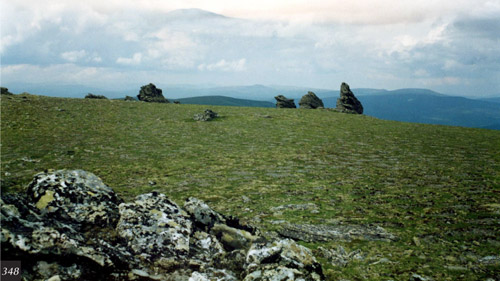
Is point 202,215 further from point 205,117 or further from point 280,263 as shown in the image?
point 205,117

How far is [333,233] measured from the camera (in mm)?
9016

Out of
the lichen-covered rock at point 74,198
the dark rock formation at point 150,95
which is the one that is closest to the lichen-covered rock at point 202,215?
the lichen-covered rock at point 74,198

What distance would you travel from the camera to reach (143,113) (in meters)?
42.2

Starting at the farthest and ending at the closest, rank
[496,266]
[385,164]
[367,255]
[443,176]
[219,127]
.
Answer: [219,127]
[385,164]
[443,176]
[367,255]
[496,266]

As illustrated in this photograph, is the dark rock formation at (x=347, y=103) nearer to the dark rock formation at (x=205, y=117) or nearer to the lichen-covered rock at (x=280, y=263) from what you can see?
the dark rock formation at (x=205, y=117)

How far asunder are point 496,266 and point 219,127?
28683 millimetres

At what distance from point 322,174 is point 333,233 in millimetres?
6955

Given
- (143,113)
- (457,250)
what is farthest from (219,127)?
(457,250)

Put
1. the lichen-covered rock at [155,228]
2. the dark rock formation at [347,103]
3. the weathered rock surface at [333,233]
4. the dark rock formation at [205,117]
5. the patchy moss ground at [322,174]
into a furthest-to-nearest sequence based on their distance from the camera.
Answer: the dark rock formation at [347,103], the dark rock formation at [205,117], the weathered rock surface at [333,233], the patchy moss ground at [322,174], the lichen-covered rock at [155,228]

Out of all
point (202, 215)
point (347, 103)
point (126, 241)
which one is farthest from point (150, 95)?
point (126, 241)

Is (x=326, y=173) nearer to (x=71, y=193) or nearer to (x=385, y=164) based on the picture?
(x=385, y=164)

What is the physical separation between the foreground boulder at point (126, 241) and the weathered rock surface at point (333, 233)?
1.42 metres

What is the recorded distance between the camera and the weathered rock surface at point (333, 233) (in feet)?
28.6

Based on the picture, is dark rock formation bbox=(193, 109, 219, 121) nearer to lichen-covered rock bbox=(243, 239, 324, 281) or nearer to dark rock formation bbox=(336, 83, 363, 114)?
dark rock formation bbox=(336, 83, 363, 114)
